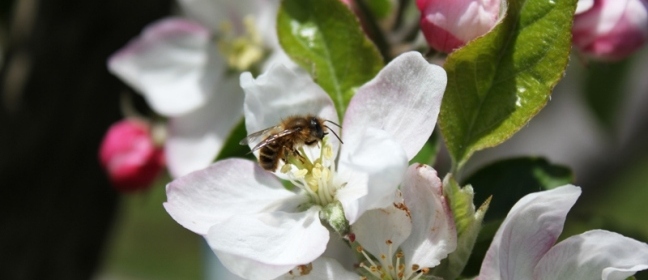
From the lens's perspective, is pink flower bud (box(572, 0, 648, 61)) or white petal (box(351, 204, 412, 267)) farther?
pink flower bud (box(572, 0, 648, 61))

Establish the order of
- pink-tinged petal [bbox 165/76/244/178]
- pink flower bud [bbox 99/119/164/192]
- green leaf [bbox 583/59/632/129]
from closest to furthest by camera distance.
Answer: pink-tinged petal [bbox 165/76/244/178] → pink flower bud [bbox 99/119/164/192] → green leaf [bbox 583/59/632/129]

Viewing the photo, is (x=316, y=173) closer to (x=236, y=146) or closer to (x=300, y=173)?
(x=300, y=173)

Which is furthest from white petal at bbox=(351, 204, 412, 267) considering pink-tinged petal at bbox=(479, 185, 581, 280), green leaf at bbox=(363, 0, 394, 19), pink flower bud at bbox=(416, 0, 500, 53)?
green leaf at bbox=(363, 0, 394, 19)

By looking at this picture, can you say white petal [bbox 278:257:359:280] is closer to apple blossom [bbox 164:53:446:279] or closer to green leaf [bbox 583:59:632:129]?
apple blossom [bbox 164:53:446:279]

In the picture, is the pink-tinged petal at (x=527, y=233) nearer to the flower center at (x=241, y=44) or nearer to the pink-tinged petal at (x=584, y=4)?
the pink-tinged petal at (x=584, y=4)

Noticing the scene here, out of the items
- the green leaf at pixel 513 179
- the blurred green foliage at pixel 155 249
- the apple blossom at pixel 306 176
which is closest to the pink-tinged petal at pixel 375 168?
the apple blossom at pixel 306 176

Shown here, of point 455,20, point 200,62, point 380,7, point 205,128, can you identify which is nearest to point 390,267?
point 455,20
